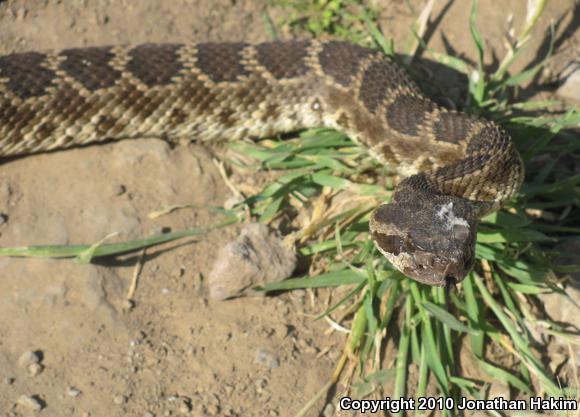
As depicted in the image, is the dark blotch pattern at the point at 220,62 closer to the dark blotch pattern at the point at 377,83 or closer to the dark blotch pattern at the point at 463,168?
the dark blotch pattern at the point at 377,83

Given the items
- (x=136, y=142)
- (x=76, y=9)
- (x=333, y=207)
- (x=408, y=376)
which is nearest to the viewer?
(x=408, y=376)

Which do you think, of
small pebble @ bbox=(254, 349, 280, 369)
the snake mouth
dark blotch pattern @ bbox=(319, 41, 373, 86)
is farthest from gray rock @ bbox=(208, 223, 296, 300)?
dark blotch pattern @ bbox=(319, 41, 373, 86)

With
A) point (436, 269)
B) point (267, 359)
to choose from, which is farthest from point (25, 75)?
point (436, 269)

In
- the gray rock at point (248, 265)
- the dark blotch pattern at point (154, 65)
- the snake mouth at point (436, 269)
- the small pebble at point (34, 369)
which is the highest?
the snake mouth at point (436, 269)

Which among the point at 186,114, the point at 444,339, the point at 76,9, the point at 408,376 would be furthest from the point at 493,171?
the point at 76,9

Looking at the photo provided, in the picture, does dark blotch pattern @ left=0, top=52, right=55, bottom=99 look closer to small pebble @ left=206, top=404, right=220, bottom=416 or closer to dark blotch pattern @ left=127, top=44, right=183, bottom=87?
dark blotch pattern @ left=127, top=44, right=183, bottom=87

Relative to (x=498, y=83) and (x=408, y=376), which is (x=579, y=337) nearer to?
(x=408, y=376)

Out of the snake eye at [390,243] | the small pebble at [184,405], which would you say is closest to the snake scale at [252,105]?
the snake eye at [390,243]
